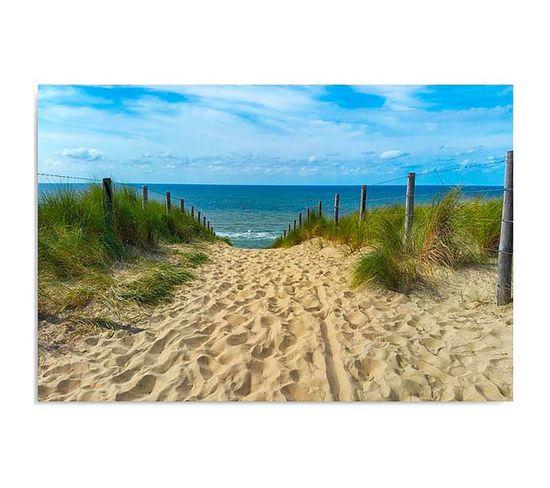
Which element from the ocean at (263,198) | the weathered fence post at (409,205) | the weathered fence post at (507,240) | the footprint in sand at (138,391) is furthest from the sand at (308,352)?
the ocean at (263,198)

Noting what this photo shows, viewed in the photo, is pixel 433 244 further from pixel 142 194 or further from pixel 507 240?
pixel 142 194

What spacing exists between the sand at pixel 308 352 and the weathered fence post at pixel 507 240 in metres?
0.11

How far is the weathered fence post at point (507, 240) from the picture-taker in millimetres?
2951

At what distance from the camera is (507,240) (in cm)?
300

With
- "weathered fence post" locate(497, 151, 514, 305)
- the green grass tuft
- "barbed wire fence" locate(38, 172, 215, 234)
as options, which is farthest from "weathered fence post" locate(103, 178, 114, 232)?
"weathered fence post" locate(497, 151, 514, 305)

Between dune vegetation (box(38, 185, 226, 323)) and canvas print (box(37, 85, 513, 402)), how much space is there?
0.02 m

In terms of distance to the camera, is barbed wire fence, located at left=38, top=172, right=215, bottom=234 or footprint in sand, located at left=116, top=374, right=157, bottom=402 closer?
footprint in sand, located at left=116, top=374, right=157, bottom=402

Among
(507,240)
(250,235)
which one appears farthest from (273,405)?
(250,235)

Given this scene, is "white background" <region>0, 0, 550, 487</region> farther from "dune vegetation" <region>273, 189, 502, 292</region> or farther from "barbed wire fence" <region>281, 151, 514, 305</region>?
"dune vegetation" <region>273, 189, 502, 292</region>

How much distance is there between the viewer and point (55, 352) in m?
2.72

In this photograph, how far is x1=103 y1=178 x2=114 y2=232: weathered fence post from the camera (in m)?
3.79

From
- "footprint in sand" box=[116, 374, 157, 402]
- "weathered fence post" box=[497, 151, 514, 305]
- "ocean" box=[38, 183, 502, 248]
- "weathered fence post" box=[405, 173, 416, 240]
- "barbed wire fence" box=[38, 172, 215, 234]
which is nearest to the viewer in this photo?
"footprint in sand" box=[116, 374, 157, 402]
